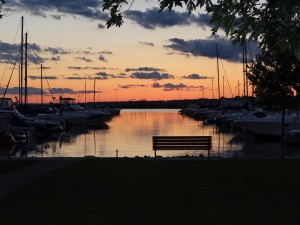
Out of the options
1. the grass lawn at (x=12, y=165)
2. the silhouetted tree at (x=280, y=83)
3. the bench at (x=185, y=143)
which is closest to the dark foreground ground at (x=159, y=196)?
the grass lawn at (x=12, y=165)

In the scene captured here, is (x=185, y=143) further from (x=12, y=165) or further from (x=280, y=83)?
(x=12, y=165)

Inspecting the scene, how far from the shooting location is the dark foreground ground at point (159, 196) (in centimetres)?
1002

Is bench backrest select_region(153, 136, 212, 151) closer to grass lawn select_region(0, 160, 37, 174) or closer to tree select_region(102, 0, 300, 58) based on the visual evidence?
grass lawn select_region(0, 160, 37, 174)

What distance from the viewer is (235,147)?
141 feet

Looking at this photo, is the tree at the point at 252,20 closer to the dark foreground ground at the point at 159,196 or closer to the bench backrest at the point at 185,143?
the dark foreground ground at the point at 159,196

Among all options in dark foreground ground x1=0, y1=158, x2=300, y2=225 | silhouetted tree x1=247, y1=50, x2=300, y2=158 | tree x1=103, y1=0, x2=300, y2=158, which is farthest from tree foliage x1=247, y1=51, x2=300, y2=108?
tree x1=103, y1=0, x2=300, y2=158

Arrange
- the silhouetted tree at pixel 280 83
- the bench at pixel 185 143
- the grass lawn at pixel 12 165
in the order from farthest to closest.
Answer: the silhouetted tree at pixel 280 83
the bench at pixel 185 143
the grass lawn at pixel 12 165

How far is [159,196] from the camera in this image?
12.3 metres

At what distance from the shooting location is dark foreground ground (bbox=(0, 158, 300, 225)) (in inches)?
395

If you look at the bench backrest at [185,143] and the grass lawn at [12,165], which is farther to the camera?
the bench backrest at [185,143]

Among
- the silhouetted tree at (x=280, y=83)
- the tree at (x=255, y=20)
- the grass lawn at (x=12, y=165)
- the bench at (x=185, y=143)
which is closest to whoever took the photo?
the tree at (x=255, y=20)

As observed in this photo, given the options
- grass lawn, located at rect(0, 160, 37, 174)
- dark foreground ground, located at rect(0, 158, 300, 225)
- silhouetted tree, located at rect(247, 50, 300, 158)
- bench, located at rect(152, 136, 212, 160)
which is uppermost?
silhouetted tree, located at rect(247, 50, 300, 158)

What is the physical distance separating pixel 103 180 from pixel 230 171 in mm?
4203

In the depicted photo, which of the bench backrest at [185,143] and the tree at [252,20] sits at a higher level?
the tree at [252,20]
